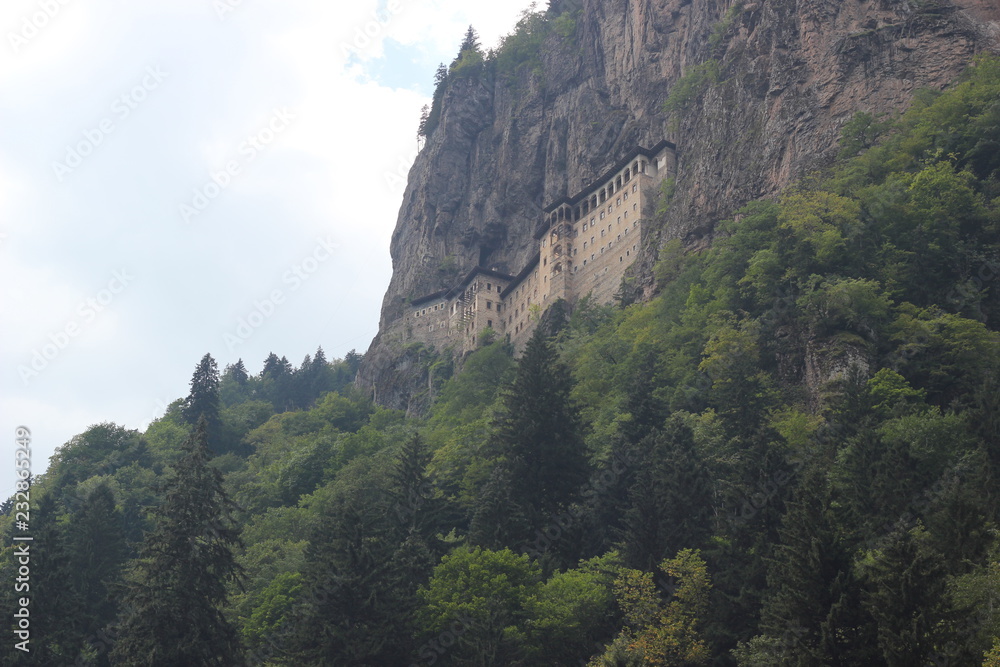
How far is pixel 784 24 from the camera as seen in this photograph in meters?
70.0

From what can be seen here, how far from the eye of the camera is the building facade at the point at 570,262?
80438 mm

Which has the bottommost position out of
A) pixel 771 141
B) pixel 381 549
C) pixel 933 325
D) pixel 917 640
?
pixel 917 640

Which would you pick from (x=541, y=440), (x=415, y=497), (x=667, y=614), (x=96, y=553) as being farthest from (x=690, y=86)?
(x=667, y=614)

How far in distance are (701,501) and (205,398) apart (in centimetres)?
7687

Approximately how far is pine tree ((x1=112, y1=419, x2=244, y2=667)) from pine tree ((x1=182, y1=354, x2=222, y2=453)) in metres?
69.5

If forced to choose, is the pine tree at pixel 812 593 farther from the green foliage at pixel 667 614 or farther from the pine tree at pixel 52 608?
the pine tree at pixel 52 608

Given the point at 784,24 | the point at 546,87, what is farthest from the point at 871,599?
the point at 546,87

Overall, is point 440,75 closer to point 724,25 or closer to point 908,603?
point 724,25

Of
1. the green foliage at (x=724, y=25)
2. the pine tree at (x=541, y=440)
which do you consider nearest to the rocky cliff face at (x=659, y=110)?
the green foliage at (x=724, y=25)

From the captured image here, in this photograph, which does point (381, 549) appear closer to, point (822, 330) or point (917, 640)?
point (917, 640)

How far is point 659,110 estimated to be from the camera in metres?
88.0

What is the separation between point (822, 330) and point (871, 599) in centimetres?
2509

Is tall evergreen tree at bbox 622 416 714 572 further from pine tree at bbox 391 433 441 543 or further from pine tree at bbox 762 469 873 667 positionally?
pine tree at bbox 391 433 441 543

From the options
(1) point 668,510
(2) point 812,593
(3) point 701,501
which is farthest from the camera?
(3) point 701,501
